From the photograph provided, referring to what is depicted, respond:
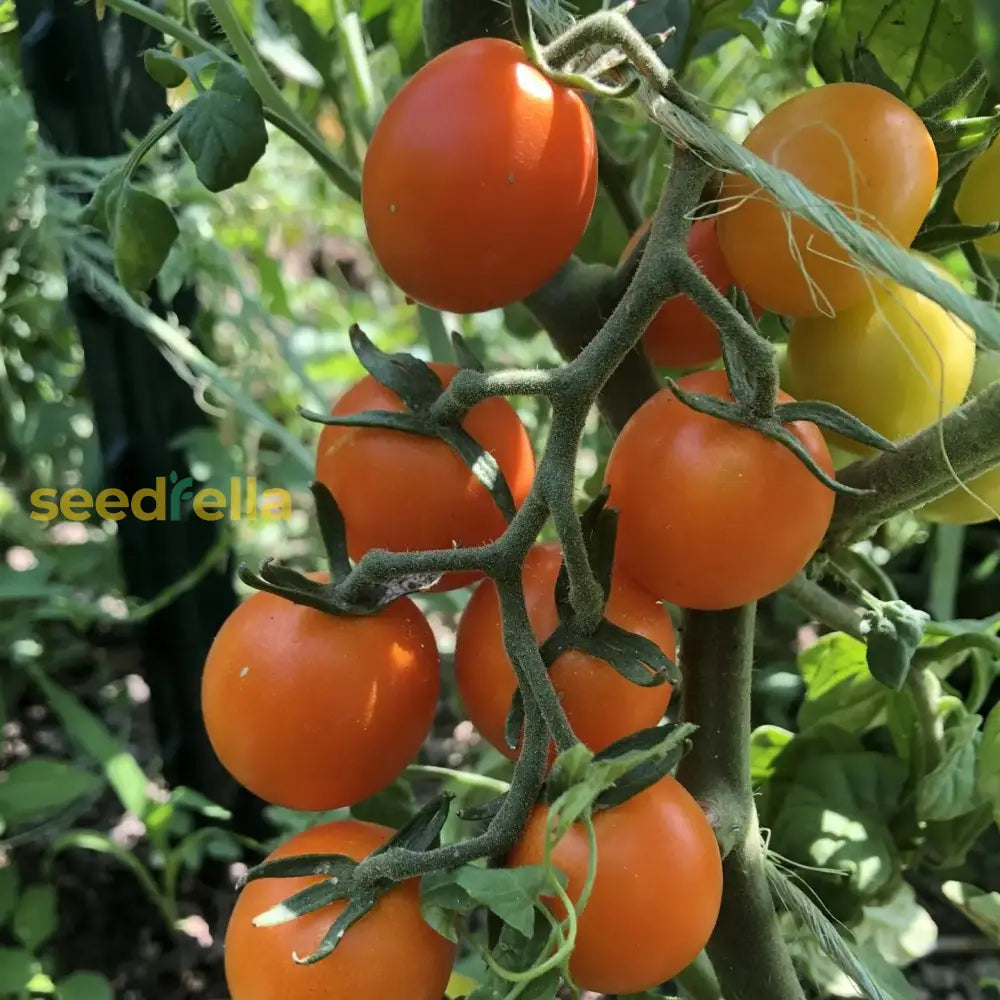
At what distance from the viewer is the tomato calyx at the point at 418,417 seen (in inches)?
13.1

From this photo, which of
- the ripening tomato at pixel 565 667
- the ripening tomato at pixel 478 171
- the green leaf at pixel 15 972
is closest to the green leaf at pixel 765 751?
the ripening tomato at pixel 565 667

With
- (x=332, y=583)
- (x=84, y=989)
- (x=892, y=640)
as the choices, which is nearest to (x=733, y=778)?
(x=892, y=640)

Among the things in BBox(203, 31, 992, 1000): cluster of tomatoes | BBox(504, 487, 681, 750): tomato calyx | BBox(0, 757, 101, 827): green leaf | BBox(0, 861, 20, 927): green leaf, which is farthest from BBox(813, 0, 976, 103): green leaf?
BBox(0, 861, 20, 927): green leaf

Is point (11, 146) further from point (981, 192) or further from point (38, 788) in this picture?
point (981, 192)

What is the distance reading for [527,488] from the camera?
38 cm

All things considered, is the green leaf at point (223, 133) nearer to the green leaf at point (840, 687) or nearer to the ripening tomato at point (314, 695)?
the ripening tomato at point (314, 695)

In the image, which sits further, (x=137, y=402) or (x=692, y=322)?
(x=137, y=402)

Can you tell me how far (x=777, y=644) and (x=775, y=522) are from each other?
0.57 meters

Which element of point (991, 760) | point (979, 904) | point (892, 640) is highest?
point (892, 640)

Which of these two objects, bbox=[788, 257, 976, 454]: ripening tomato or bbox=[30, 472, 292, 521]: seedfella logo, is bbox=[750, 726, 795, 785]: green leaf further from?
bbox=[30, 472, 292, 521]: seedfella logo

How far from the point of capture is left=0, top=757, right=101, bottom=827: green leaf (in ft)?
2.25

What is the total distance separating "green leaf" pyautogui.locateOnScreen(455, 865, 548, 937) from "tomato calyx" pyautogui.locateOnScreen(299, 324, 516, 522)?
116 mm

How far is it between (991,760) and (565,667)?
0.26 metres

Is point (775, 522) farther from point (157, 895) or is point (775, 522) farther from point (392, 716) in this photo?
point (157, 895)
